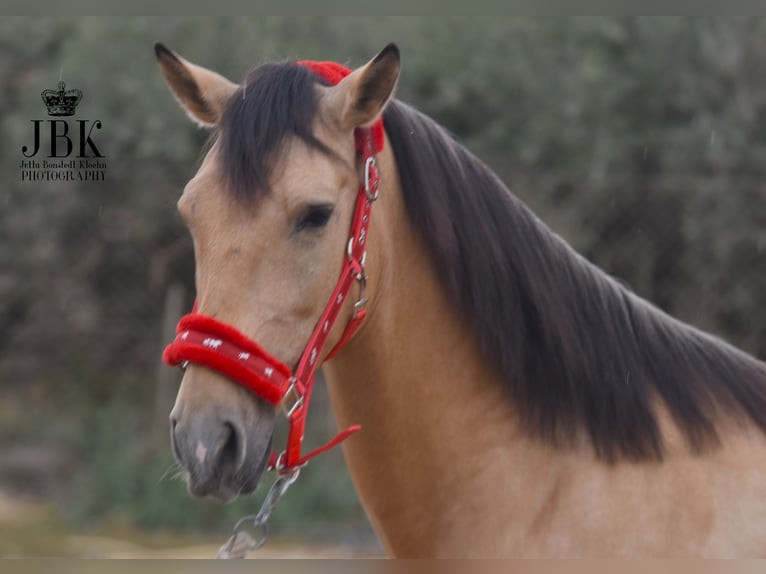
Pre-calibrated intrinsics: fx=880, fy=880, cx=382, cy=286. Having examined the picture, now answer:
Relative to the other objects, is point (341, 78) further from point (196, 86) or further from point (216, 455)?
point (216, 455)

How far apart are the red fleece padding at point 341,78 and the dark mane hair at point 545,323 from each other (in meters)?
→ 0.07

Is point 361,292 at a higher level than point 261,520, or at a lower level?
higher

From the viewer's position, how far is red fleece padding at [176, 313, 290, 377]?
6.67 ft

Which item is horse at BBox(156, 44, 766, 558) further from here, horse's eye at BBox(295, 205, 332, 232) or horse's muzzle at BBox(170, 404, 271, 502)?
horse's muzzle at BBox(170, 404, 271, 502)

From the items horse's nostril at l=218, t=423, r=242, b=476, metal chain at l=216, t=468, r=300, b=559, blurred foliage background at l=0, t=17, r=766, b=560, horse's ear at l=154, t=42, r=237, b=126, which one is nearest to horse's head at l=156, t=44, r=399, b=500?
horse's nostril at l=218, t=423, r=242, b=476

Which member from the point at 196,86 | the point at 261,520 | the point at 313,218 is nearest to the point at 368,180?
the point at 313,218

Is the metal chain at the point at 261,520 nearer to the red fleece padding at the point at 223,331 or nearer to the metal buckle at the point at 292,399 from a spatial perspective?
the metal buckle at the point at 292,399

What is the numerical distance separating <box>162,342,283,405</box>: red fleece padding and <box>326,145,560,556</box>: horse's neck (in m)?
0.40

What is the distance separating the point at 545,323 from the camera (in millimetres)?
2404

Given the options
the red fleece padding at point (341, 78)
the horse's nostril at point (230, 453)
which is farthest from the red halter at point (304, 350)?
the horse's nostril at point (230, 453)

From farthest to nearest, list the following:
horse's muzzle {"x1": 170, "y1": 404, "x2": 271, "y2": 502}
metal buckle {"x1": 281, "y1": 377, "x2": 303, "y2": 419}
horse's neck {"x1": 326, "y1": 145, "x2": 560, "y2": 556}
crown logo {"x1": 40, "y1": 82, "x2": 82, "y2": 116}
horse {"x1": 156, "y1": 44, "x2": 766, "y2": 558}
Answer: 1. crown logo {"x1": 40, "y1": 82, "x2": 82, "y2": 116}
2. horse's neck {"x1": 326, "y1": 145, "x2": 560, "y2": 556}
3. horse {"x1": 156, "y1": 44, "x2": 766, "y2": 558}
4. metal buckle {"x1": 281, "y1": 377, "x2": 303, "y2": 419}
5. horse's muzzle {"x1": 170, "y1": 404, "x2": 271, "y2": 502}

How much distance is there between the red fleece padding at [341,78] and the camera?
2346 millimetres

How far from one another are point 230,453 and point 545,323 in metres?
0.93

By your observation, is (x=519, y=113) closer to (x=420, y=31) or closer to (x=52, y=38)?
(x=420, y=31)
